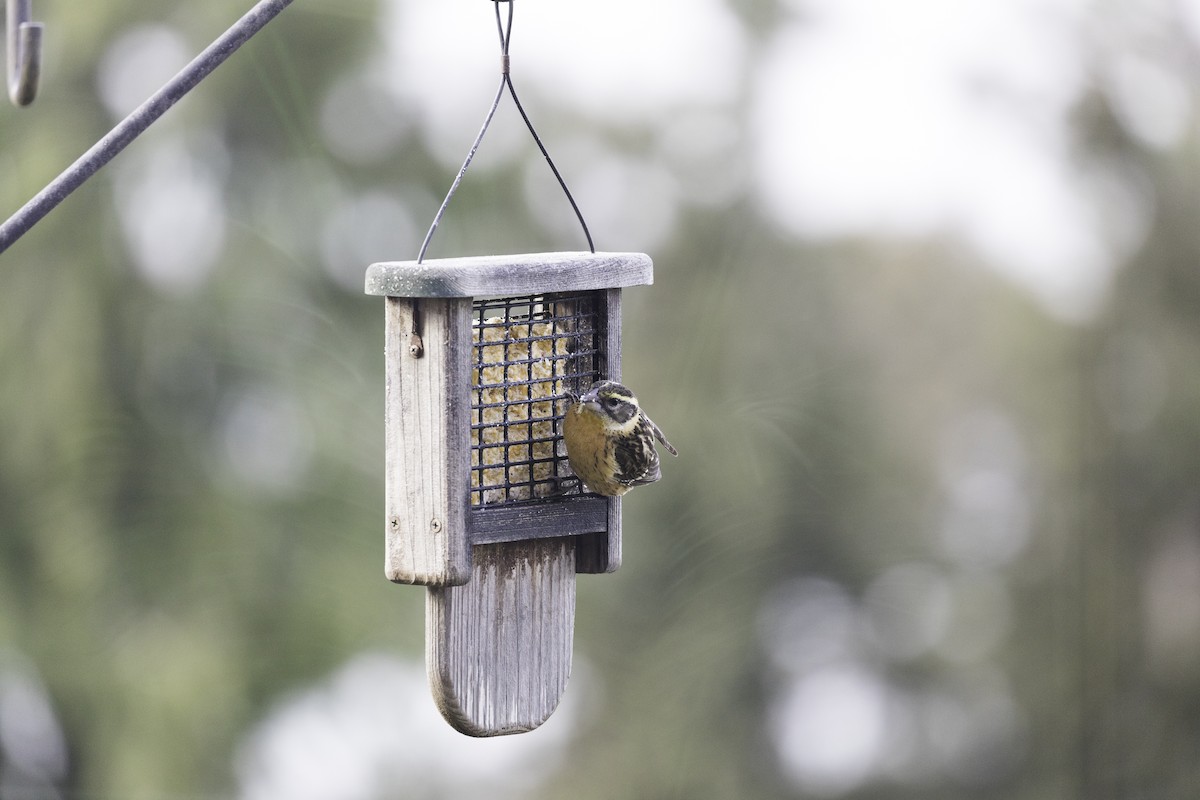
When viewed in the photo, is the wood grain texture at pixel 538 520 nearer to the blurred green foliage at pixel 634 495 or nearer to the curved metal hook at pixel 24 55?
the curved metal hook at pixel 24 55

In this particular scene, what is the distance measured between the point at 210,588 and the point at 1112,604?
3.88m

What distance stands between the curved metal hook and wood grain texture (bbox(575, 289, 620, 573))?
A: 0.87 meters

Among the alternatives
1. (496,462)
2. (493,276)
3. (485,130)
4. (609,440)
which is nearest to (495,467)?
(496,462)

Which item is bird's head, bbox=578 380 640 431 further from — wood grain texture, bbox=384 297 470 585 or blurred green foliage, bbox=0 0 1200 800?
blurred green foliage, bbox=0 0 1200 800

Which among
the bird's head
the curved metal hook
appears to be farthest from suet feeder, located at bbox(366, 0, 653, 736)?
the curved metal hook

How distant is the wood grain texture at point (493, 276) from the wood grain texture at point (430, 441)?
2.2 inches

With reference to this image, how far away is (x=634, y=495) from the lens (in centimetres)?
566

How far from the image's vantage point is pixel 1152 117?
5.68 metres

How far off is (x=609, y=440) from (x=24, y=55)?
0.89m

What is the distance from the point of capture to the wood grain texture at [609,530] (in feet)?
6.90

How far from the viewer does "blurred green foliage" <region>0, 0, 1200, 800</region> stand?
5.49 m

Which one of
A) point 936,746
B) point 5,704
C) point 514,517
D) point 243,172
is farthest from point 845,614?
point 514,517

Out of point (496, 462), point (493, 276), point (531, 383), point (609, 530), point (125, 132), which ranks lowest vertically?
point (609, 530)

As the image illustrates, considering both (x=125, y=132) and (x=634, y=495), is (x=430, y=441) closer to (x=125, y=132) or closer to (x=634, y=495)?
(x=125, y=132)
